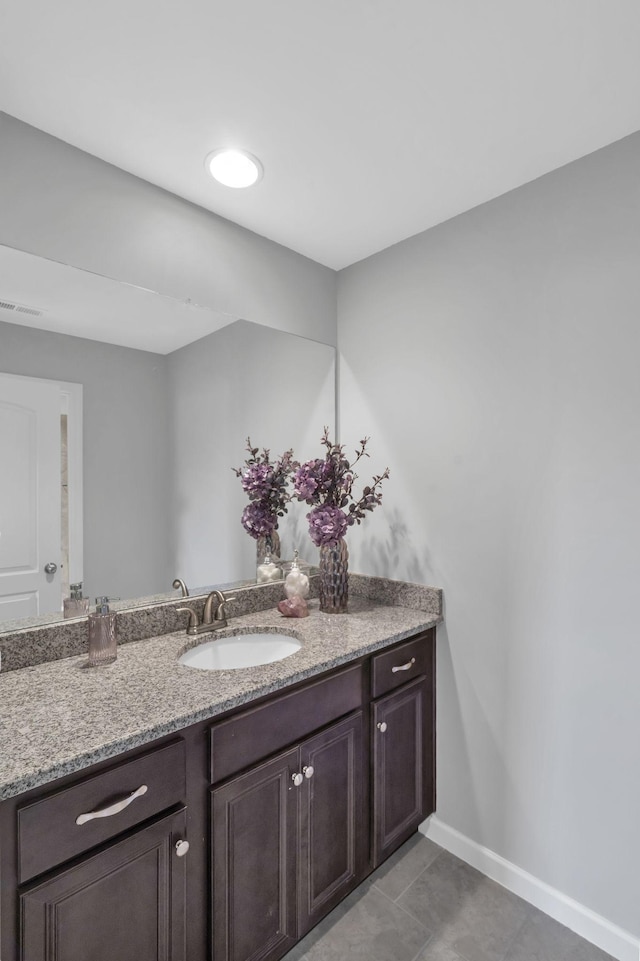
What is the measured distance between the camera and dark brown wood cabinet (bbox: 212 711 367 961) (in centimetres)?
114

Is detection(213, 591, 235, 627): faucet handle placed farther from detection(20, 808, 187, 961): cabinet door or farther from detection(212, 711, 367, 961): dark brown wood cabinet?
detection(20, 808, 187, 961): cabinet door

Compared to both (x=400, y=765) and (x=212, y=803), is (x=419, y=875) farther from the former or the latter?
(x=212, y=803)

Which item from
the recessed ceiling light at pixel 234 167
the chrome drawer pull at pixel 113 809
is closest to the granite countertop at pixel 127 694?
the chrome drawer pull at pixel 113 809

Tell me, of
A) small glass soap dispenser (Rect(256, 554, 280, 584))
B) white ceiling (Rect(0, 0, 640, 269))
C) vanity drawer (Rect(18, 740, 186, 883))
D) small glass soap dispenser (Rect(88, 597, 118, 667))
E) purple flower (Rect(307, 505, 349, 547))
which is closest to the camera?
vanity drawer (Rect(18, 740, 186, 883))

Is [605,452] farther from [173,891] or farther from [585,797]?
[173,891]

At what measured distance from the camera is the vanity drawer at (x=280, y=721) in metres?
1.13

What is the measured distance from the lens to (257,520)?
75.3 inches

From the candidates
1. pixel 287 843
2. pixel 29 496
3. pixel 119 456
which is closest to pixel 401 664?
pixel 287 843

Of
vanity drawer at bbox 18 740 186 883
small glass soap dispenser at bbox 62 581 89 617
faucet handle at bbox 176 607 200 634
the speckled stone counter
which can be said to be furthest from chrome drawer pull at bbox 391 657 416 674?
small glass soap dispenser at bbox 62 581 89 617

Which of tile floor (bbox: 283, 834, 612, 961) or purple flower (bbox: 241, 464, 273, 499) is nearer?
tile floor (bbox: 283, 834, 612, 961)

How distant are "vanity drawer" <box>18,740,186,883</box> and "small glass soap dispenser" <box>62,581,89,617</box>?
1.97 feet

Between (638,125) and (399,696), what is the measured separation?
1.91m

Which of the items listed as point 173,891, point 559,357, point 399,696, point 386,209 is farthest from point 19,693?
point 386,209

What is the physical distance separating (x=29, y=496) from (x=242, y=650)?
0.83 m
